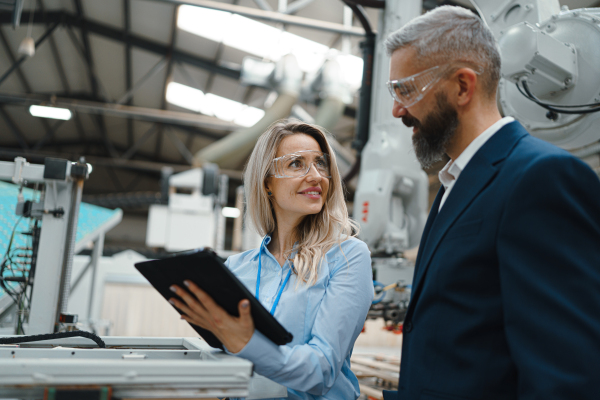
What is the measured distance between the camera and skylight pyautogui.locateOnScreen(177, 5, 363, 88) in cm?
825

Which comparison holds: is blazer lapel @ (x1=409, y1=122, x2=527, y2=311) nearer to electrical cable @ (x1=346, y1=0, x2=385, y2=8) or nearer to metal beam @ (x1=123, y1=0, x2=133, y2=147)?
electrical cable @ (x1=346, y1=0, x2=385, y2=8)

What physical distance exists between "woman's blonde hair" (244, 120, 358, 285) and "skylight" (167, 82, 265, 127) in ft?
31.0

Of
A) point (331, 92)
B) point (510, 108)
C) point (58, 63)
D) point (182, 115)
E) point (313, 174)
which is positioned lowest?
point (313, 174)

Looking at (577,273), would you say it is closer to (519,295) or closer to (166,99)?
(519,295)

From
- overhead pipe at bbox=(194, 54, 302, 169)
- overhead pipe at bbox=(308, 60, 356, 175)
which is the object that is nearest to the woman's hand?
overhead pipe at bbox=(194, 54, 302, 169)

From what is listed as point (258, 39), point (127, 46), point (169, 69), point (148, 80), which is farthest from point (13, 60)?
point (258, 39)

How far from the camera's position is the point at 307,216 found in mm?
1704

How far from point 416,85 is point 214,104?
35.3ft

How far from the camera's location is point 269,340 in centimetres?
111

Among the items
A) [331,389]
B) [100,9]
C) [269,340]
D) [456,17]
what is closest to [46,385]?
[269,340]

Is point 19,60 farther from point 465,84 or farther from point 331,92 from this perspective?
point 465,84

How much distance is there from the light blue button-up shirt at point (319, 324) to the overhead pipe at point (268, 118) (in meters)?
5.44

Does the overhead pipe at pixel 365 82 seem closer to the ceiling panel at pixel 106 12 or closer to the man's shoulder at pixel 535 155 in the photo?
the man's shoulder at pixel 535 155

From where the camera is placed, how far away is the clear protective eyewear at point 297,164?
164 centimetres
